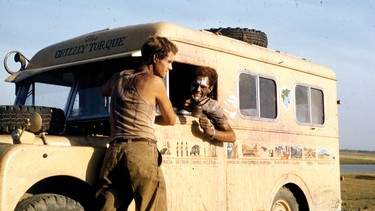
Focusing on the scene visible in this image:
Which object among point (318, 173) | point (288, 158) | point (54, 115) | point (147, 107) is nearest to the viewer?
point (147, 107)

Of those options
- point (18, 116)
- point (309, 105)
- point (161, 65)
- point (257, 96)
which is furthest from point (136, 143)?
point (309, 105)

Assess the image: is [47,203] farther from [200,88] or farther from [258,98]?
[258,98]

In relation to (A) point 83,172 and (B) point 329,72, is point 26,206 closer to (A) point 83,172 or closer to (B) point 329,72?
(A) point 83,172

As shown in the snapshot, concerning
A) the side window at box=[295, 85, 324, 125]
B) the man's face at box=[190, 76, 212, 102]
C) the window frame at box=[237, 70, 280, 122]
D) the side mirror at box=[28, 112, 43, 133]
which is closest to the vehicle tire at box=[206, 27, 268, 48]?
the window frame at box=[237, 70, 280, 122]

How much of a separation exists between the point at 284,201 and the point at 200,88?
2.52 metres

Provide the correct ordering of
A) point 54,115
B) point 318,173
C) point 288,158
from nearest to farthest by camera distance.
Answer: point 54,115
point 288,158
point 318,173

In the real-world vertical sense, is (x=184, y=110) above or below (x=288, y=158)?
above

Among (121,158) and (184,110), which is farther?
(184,110)

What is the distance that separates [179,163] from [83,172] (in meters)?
1.38

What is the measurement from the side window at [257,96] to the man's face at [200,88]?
784 mm

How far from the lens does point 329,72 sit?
967 cm

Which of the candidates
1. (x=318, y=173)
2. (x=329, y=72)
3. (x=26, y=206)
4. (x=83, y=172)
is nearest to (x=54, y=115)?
(x=83, y=172)

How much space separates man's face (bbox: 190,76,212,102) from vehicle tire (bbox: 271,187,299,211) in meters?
2.16

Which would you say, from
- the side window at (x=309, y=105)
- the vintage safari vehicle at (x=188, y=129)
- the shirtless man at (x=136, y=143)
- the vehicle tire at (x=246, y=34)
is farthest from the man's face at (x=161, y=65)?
the side window at (x=309, y=105)
